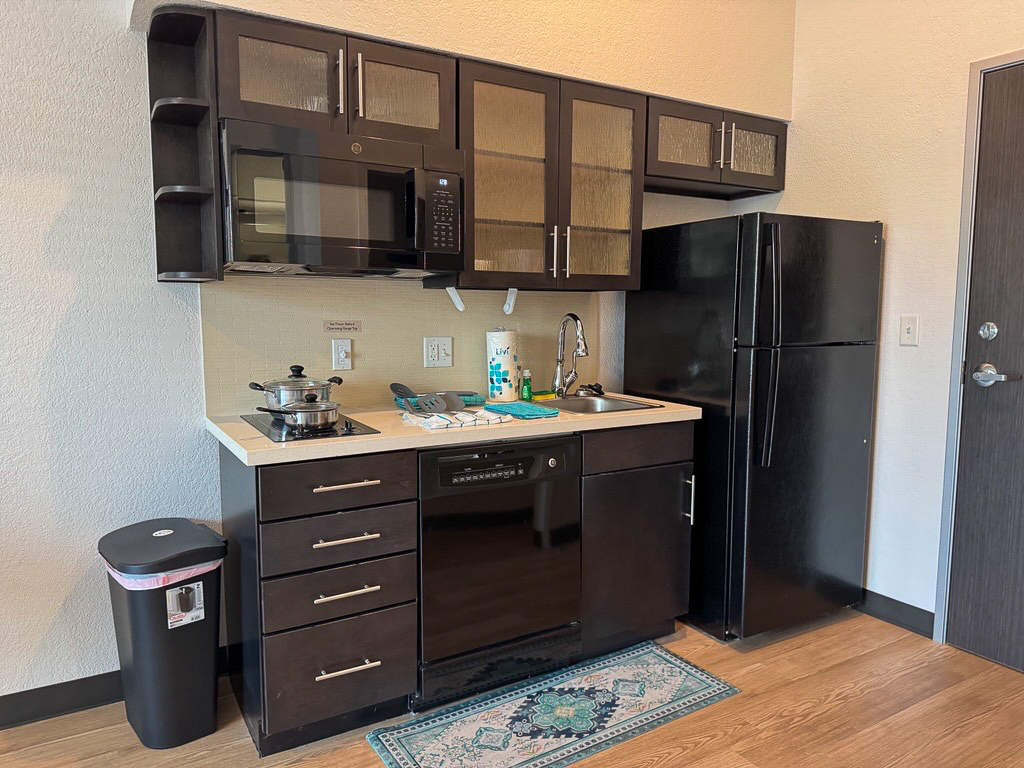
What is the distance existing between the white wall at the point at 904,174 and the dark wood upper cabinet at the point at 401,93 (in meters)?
1.70

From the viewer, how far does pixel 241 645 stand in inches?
82.3

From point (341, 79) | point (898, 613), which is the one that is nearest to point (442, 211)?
point (341, 79)

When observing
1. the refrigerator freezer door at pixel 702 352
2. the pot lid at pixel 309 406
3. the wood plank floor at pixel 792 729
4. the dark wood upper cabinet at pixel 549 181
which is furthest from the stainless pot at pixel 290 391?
the refrigerator freezer door at pixel 702 352

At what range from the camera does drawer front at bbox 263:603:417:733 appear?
1.86m

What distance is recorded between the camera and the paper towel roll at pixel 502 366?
265 centimetres

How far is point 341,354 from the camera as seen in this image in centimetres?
245

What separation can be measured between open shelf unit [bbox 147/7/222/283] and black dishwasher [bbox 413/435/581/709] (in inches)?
37.3

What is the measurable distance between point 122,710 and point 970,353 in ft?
10.2

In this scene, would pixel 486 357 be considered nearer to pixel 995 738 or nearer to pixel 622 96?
pixel 622 96

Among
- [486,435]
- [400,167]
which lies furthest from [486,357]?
[400,167]

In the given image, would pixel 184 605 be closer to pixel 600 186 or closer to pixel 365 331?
pixel 365 331

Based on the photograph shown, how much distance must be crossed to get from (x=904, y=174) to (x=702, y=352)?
1.07 m

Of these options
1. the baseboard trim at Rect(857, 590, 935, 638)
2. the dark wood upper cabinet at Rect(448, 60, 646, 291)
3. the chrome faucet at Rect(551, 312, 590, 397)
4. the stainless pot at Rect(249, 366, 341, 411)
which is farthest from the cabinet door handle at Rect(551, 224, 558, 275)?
the baseboard trim at Rect(857, 590, 935, 638)

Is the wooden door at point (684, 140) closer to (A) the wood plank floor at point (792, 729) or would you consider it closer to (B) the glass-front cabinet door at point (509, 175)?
(B) the glass-front cabinet door at point (509, 175)
